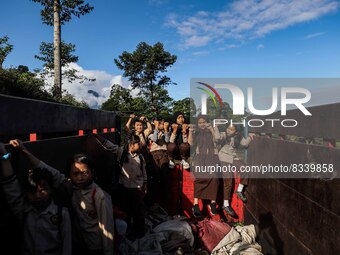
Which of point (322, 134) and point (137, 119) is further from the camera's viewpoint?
point (137, 119)

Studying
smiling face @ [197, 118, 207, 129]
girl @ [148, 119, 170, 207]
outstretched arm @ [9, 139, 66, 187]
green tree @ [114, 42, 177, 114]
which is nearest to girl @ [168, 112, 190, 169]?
girl @ [148, 119, 170, 207]

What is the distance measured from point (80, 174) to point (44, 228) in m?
0.53

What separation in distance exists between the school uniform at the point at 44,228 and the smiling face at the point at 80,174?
1.03 ft

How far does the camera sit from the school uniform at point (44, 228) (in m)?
2.13

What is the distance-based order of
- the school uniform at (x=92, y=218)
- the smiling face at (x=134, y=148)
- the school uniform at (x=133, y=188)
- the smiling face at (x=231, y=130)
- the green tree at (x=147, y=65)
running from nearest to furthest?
the school uniform at (x=92, y=218) → the school uniform at (x=133, y=188) → the smiling face at (x=134, y=148) → the smiling face at (x=231, y=130) → the green tree at (x=147, y=65)

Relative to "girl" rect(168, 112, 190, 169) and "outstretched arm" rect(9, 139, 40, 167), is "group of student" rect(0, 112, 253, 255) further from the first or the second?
"girl" rect(168, 112, 190, 169)

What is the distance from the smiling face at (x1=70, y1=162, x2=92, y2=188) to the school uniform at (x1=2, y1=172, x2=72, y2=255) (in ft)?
1.03

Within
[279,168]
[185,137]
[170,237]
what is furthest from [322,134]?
[185,137]

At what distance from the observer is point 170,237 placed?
434cm

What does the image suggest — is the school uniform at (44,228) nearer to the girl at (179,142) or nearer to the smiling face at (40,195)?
the smiling face at (40,195)

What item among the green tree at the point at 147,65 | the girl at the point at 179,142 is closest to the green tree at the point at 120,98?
the green tree at the point at 147,65

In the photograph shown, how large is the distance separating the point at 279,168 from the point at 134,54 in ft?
101

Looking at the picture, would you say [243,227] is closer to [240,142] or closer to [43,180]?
[240,142]

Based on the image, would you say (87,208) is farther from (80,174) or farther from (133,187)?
(133,187)
